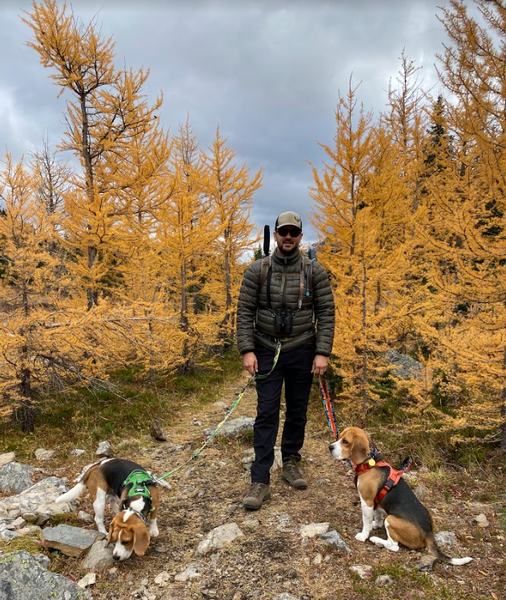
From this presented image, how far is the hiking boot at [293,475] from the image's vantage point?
12.4 feet

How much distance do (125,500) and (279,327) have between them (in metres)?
2.03

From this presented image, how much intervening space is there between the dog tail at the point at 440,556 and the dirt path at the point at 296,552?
42 millimetres

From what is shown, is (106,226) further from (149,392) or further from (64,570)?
(64,570)

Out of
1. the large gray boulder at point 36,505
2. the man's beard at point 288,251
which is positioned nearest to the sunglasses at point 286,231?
the man's beard at point 288,251

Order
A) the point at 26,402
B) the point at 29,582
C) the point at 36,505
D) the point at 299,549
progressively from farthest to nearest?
the point at 26,402, the point at 36,505, the point at 299,549, the point at 29,582

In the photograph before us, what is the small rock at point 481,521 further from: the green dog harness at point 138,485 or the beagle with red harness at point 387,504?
the green dog harness at point 138,485

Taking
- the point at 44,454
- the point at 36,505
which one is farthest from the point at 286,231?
the point at 44,454

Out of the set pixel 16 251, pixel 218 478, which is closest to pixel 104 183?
pixel 16 251

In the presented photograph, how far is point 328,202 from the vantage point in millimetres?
7398

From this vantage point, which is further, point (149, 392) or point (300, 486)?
point (149, 392)

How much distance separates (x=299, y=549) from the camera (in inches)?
109

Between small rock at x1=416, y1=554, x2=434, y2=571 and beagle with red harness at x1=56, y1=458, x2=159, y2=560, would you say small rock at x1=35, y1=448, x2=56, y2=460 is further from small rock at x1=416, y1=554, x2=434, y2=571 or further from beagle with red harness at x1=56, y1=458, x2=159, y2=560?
small rock at x1=416, y1=554, x2=434, y2=571

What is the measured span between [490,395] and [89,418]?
7079 mm

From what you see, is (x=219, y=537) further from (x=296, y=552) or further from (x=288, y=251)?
(x=288, y=251)
